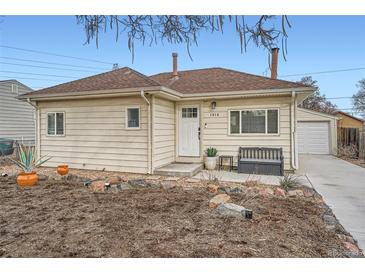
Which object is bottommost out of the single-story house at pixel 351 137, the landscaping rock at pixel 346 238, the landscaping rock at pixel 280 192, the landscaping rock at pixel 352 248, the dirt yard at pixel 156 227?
the landscaping rock at pixel 346 238

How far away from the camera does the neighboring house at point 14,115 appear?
48.2ft

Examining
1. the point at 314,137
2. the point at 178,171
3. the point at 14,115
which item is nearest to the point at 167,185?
the point at 178,171

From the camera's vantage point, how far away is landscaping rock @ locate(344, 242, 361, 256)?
261 centimetres

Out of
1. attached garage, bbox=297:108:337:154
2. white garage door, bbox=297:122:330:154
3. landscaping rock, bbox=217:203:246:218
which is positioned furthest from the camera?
white garage door, bbox=297:122:330:154

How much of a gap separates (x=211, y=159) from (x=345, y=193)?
380 cm

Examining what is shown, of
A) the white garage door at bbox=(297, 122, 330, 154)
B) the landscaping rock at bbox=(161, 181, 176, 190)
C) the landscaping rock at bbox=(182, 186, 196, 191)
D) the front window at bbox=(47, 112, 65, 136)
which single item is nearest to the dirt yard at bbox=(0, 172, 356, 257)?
the landscaping rock at bbox=(182, 186, 196, 191)

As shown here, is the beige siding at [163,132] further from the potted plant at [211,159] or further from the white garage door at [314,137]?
the white garage door at [314,137]

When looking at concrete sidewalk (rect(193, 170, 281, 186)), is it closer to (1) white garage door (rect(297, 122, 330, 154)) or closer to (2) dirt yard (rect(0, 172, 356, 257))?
(2) dirt yard (rect(0, 172, 356, 257))

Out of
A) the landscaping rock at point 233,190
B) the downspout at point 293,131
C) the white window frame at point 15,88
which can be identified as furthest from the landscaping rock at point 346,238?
the white window frame at point 15,88

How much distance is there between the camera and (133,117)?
744cm

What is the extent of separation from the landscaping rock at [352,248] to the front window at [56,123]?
851 centimetres

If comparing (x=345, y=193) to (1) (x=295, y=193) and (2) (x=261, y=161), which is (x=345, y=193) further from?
(2) (x=261, y=161)
